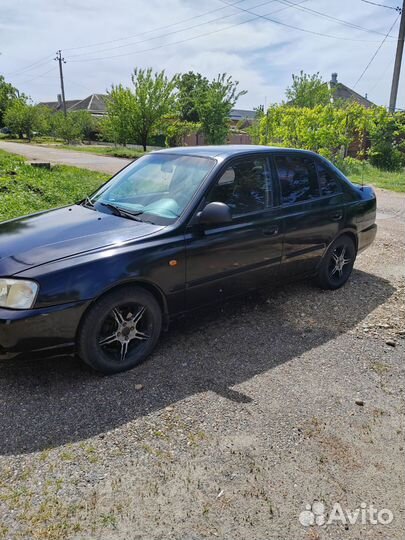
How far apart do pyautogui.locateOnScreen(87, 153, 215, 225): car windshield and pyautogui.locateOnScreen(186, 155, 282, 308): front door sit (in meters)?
0.20

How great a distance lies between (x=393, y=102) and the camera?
63.8 feet

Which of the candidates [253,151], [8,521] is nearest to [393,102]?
[253,151]

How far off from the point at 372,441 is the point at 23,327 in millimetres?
2284

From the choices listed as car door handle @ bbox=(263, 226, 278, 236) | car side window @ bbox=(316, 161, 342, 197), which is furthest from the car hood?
car side window @ bbox=(316, 161, 342, 197)

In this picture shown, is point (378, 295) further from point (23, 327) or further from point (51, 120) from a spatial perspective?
point (51, 120)

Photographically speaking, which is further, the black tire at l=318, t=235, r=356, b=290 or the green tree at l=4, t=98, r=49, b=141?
the green tree at l=4, t=98, r=49, b=141

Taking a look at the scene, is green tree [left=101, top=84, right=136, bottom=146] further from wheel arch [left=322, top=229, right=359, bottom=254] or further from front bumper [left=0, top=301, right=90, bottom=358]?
front bumper [left=0, top=301, right=90, bottom=358]

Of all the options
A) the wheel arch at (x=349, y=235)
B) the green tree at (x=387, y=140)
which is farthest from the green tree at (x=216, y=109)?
the wheel arch at (x=349, y=235)

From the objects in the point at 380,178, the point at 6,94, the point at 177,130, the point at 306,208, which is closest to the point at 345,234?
the point at 306,208

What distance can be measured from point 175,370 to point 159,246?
0.96 metres

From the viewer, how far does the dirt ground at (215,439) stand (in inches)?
80.6

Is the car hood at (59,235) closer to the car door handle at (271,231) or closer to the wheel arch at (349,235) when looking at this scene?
the car door handle at (271,231)

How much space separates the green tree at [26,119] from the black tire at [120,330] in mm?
47715

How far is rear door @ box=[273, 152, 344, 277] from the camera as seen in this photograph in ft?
13.8
